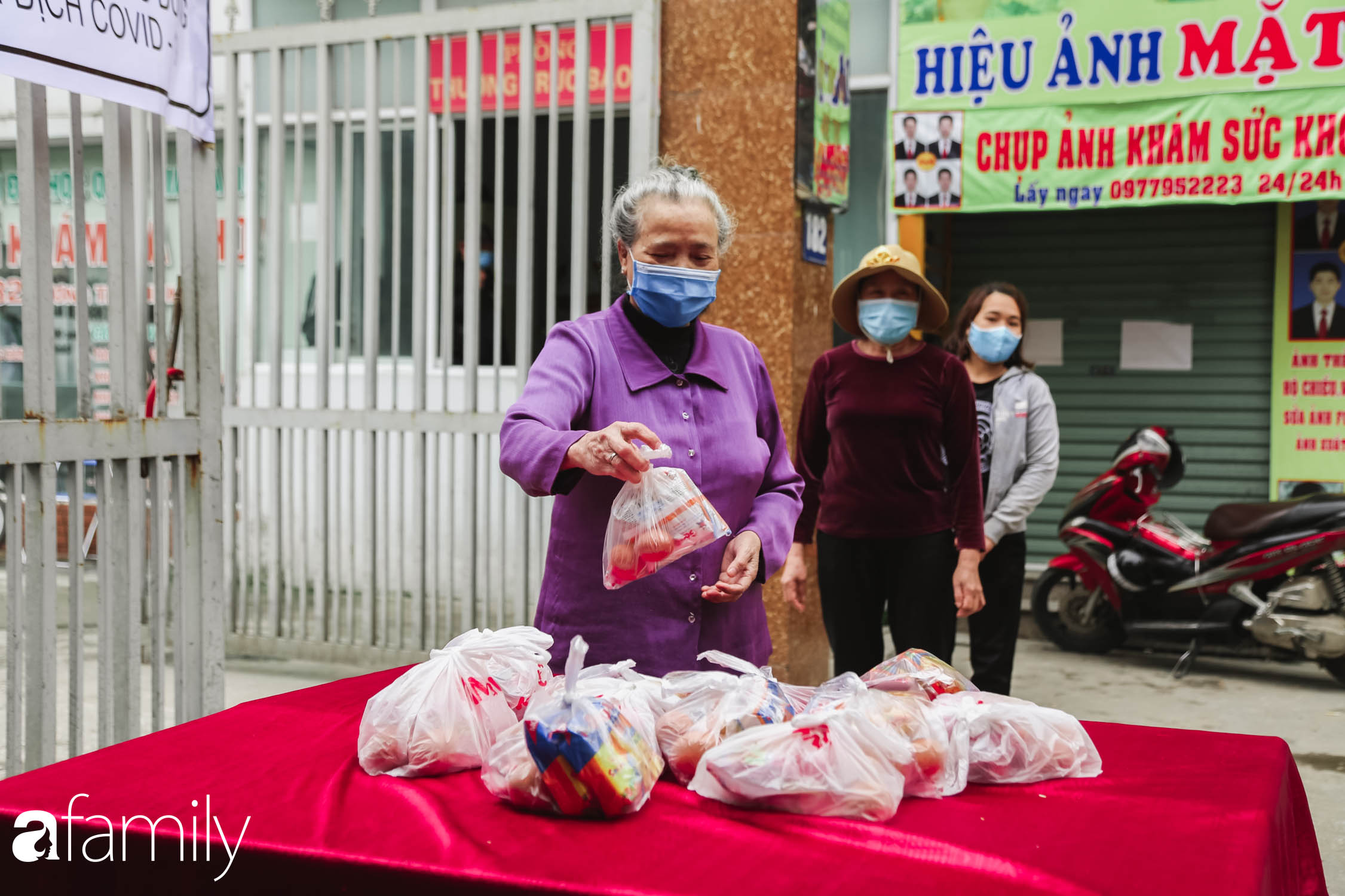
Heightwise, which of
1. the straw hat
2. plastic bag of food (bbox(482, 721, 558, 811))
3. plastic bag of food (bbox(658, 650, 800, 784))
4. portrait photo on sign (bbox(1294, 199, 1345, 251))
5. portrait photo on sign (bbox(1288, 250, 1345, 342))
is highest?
portrait photo on sign (bbox(1294, 199, 1345, 251))

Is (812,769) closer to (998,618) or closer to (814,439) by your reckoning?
(814,439)

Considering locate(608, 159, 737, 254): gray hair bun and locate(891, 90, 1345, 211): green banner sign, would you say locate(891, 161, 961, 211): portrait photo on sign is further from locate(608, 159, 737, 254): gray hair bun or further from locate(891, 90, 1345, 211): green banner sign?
locate(608, 159, 737, 254): gray hair bun

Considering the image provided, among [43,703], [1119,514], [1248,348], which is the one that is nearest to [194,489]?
[43,703]

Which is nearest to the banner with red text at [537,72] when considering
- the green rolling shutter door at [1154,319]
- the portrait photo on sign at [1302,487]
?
the green rolling shutter door at [1154,319]

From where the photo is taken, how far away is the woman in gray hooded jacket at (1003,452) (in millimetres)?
4488

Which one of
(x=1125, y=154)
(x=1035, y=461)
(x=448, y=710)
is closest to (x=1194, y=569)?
(x=1035, y=461)

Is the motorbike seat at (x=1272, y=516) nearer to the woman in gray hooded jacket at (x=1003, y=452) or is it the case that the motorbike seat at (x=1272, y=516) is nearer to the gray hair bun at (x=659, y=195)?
the woman in gray hooded jacket at (x=1003, y=452)

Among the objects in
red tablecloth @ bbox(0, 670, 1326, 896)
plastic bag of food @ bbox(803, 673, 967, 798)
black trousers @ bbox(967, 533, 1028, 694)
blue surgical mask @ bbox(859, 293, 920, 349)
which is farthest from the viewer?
black trousers @ bbox(967, 533, 1028, 694)

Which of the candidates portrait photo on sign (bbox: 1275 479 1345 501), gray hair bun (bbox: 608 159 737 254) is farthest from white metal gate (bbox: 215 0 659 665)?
portrait photo on sign (bbox: 1275 479 1345 501)

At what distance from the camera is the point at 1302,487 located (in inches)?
291

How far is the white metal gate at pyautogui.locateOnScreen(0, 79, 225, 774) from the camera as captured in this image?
9.06ft

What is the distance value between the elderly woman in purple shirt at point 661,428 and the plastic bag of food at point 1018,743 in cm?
62

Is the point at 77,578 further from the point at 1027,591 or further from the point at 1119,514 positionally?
the point at 1027,591

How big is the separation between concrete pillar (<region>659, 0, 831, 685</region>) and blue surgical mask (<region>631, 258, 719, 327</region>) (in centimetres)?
257
